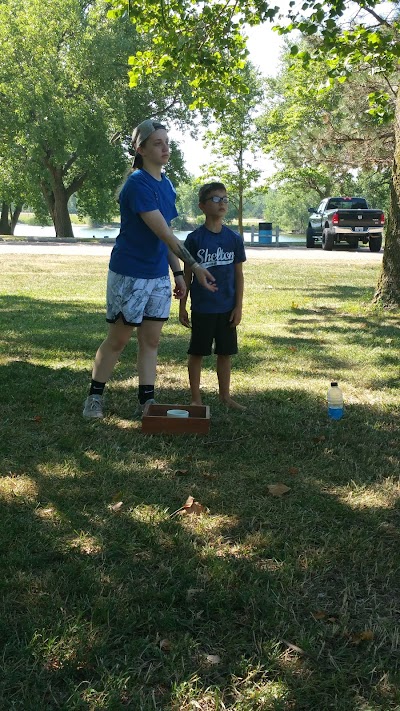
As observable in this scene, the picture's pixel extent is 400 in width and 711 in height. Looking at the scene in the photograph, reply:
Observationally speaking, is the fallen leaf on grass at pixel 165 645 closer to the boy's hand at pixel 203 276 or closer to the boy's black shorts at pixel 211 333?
the boy's hand at pixel 203 276

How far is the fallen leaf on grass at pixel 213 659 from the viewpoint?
7.39 ft

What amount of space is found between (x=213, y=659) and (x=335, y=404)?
3.01 meters

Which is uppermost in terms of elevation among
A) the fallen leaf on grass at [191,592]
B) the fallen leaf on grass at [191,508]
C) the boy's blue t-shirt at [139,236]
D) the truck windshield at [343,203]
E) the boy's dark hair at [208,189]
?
the truck windshield at [343,203]

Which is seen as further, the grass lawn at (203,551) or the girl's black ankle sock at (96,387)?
the girl's black ankle sock at (96,387)

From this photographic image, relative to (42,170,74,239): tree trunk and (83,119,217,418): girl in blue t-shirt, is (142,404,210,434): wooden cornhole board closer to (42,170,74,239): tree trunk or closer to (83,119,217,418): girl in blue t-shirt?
(83,119,217,418): girl in blue t-shirt

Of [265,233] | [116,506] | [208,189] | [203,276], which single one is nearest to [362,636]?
[116,506]

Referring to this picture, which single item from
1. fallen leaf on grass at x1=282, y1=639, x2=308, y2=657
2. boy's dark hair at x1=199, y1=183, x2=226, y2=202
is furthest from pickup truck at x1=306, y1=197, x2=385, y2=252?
fallen leaf on grass at x1=282, y1=639, x2=308, y2=657

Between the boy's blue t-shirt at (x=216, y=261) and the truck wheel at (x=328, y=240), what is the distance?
22206 mm

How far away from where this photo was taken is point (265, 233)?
38.4m

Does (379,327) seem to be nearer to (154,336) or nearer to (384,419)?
(384,419)

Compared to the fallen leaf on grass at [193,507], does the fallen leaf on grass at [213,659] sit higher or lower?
lower

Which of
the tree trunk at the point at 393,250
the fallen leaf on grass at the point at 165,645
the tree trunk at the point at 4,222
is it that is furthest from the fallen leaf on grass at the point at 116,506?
the tree trunk at the point at 4,222

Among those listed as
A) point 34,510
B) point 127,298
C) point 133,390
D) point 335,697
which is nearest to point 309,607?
point 335,697

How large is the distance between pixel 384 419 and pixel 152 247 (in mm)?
2022
